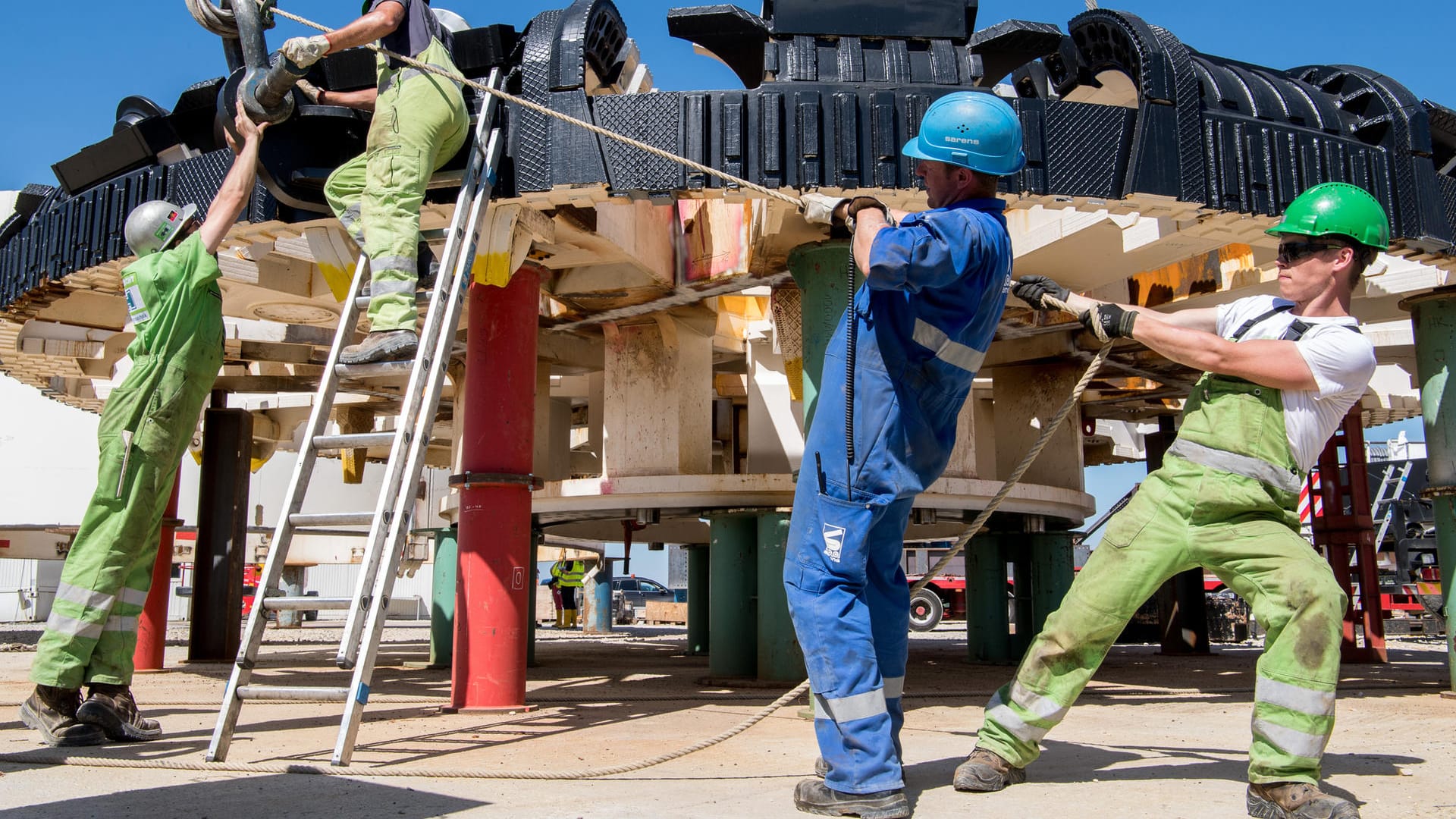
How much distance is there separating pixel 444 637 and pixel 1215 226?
757 centimetres

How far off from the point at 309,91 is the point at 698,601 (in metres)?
9.37

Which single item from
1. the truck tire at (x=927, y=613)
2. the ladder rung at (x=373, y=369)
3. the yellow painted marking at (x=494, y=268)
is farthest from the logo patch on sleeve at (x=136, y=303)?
the truck tire at (x=927, y=613)

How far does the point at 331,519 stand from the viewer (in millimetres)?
4551

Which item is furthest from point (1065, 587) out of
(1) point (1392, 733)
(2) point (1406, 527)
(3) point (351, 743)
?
(2) point (1406, 527)

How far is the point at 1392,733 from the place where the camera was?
5.50 m

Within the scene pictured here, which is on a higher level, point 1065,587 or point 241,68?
point 241,68

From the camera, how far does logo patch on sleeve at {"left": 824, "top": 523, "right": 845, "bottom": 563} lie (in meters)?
3.53

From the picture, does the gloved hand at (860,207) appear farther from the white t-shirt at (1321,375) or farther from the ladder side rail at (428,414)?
the ladder side rail at (428,414)

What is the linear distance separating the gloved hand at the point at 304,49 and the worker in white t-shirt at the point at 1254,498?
310 cm

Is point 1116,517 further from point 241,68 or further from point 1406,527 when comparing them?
point 1406,527

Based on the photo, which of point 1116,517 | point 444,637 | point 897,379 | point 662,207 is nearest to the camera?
point 897,379

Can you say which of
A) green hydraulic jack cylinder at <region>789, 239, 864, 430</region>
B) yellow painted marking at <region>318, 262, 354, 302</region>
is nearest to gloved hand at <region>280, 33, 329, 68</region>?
yellow painted marking at <region>318, 262, 354, 302</region>

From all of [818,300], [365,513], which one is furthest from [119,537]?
[818,300]

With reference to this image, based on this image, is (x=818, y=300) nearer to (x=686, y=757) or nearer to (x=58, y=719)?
(x=686, y=757)
